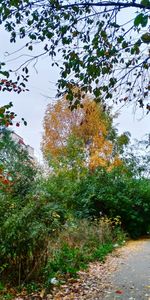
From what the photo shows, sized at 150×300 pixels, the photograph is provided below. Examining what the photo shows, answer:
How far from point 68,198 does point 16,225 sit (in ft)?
24.9

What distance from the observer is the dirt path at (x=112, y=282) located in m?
5.20

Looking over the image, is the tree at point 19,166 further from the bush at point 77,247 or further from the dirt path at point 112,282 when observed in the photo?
the dirt path at point 112,282

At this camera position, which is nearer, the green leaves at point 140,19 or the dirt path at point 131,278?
the green leaves at point 140,19

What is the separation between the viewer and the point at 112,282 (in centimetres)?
598

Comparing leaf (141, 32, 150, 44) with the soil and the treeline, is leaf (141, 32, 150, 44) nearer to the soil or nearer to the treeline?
the treeline

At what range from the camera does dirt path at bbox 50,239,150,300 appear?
520 cm

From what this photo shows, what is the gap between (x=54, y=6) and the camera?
4938 mm

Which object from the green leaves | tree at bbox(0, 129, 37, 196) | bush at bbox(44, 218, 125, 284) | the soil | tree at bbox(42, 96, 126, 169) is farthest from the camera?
tree at bbox(42, 96, 126, 169)

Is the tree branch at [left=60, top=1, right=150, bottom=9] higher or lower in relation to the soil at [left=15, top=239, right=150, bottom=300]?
higher

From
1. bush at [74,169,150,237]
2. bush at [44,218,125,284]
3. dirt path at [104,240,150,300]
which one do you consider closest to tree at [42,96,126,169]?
bush at [74,169,150,237]

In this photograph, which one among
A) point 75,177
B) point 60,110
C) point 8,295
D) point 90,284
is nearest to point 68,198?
point 75,177

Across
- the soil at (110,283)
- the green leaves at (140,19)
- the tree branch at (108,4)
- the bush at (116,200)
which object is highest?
the tree branch at (108,4)

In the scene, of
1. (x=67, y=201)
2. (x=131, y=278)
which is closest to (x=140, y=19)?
(x=131, y=278)

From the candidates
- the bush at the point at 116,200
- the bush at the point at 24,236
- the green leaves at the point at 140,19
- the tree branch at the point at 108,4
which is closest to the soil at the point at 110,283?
the bush at the point at 24,236
